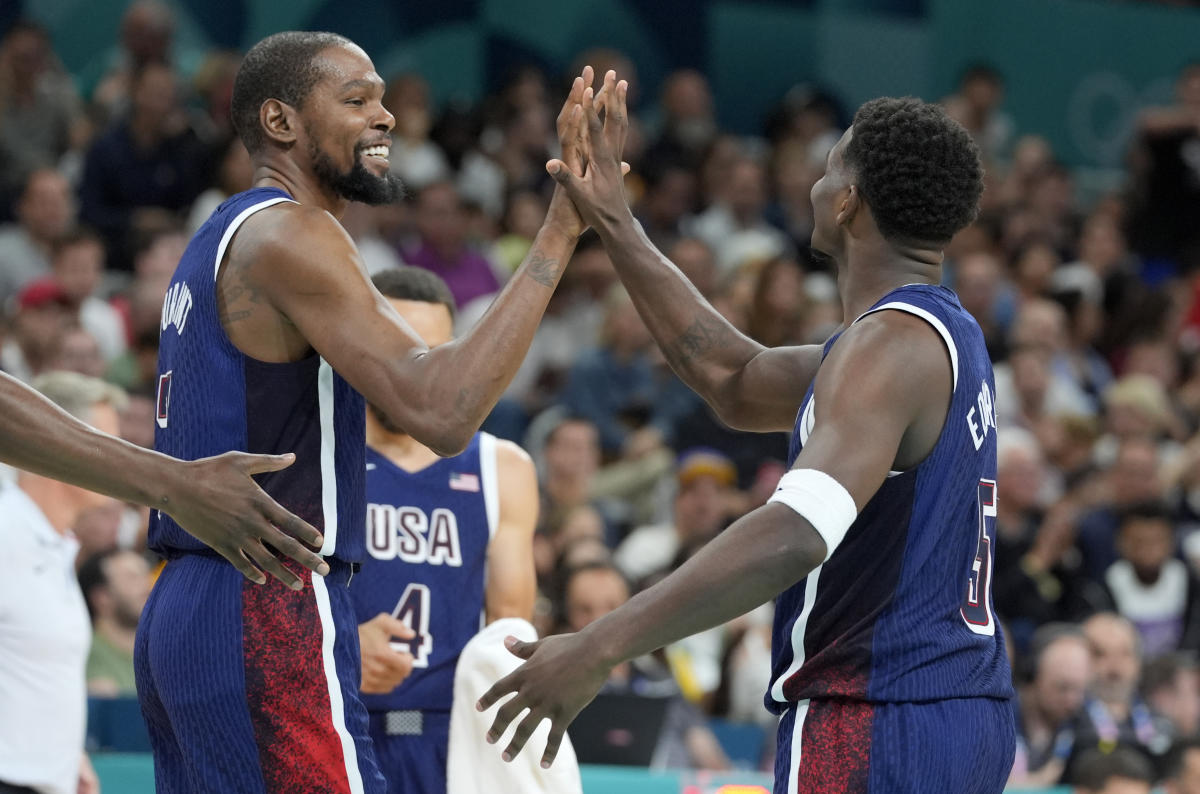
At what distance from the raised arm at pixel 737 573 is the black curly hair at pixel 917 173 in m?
0.49

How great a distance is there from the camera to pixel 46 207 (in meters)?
10.7

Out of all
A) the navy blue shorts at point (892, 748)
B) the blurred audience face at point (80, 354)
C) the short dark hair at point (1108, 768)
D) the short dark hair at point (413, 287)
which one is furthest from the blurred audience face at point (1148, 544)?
the navy blue shorts at point (892, 748)

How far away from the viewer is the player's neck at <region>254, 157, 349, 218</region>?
173 inches

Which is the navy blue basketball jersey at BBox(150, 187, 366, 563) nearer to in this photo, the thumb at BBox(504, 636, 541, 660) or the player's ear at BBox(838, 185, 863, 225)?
the thumb at BBox(504, 636, 541, 660)

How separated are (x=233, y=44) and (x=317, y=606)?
10.8 meters

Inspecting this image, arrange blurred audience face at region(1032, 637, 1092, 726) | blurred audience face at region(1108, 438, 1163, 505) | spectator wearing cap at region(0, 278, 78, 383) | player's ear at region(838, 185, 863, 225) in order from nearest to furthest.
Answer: player's ear at region(838, 185, 863, 225) < blurred audience face at region(1032, 637, 1092, 726) < spectator wearing cap at region(0, 278, 78, 383) < blurred audience face at region(1108, 438, 1163, 505)

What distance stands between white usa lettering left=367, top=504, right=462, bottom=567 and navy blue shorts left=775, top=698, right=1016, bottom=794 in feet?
6.43

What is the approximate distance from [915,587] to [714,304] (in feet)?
25.4

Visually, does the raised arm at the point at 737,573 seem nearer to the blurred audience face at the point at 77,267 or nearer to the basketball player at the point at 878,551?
the basketball player at the point at 878,551

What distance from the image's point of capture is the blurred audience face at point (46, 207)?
1066cm

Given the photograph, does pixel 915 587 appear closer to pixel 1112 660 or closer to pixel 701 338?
pixel 701 338

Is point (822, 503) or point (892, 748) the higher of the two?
point (822, 503)

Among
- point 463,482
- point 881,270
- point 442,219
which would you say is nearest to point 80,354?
point 442,219

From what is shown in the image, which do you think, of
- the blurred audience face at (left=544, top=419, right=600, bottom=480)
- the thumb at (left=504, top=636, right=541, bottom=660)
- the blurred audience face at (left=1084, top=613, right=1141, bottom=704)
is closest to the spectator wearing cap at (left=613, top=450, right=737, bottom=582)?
the blurred audience face at (left=544, top=419, right=600, bottom=480)
